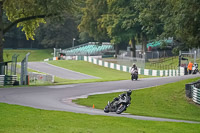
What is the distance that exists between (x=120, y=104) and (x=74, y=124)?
4.69 m

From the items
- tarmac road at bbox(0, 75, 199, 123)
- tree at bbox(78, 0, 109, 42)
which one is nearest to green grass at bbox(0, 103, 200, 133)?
tarmac road at bbox(0, 75, 199, 123)

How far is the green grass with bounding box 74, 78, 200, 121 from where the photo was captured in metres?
24.9

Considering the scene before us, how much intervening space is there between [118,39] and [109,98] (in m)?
43.3

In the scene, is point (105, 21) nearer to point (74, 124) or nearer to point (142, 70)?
point (142, 70)

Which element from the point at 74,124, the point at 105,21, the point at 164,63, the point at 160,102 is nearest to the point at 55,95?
the point at 160,102

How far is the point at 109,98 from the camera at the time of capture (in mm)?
27531

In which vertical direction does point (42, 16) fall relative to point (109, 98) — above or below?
above

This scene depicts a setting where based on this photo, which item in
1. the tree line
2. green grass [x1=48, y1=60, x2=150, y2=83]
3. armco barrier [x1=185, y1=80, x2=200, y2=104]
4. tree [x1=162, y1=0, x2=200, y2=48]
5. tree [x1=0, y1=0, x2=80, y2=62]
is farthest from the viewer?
green grass [x1=48, y1=60, x2=150, y2=83]

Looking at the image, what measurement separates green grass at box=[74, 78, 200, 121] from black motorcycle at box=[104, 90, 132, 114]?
12.4ft

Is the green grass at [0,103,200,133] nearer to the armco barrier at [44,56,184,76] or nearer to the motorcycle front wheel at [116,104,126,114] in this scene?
the motorcycle front wheel at [116,104,126,114]

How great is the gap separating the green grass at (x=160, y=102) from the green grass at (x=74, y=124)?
23.1 ft

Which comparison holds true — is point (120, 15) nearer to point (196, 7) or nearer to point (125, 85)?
point (125, 85)

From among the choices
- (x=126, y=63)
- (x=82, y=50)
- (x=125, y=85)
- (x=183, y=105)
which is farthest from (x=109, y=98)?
(x=82, y=50)

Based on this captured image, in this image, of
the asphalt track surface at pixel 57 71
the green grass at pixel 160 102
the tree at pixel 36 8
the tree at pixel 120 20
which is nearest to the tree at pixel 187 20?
the green grass at pixel 160 102
